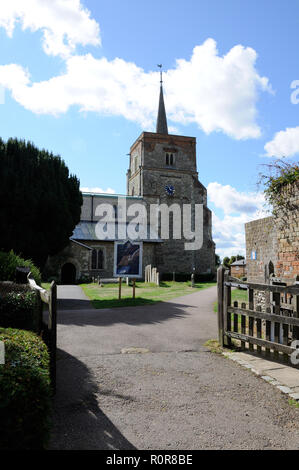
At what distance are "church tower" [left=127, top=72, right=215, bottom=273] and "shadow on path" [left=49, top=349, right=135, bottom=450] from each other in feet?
113

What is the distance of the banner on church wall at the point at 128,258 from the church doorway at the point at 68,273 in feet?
50.7

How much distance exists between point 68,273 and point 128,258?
53.9 feet

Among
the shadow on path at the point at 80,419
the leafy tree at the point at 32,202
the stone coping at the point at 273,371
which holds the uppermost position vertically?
the leafy tree at the point at 32,202

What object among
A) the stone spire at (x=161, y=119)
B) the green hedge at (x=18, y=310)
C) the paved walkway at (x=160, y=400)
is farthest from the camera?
the stone spire at (x=161, y=119)

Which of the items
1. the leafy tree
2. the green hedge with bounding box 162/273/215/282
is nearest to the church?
the green hedge with bounding box 162/273/215/282

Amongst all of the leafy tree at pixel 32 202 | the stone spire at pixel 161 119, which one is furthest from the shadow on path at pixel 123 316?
the stone spire at pixel 161 119

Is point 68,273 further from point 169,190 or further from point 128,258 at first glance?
point 169,190

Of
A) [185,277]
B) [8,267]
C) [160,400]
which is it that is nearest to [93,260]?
[185,277]

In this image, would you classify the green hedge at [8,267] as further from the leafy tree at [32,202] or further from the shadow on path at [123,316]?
the leafy tree at [32,202]

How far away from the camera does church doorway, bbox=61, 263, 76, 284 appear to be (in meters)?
29.6

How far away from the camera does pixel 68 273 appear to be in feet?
98.8

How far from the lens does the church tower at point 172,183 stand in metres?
40.0
